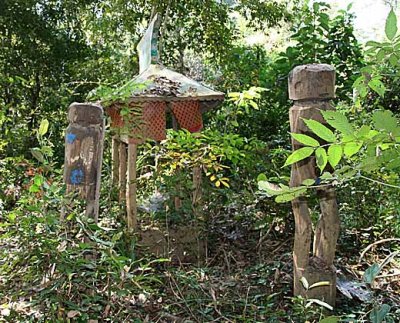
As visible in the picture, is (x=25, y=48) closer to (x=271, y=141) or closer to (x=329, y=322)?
(x=271, y=141)

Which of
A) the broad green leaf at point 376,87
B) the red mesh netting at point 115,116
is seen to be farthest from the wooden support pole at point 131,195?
the broad green leaf at point 376,87

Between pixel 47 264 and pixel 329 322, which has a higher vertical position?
pixel 329 322

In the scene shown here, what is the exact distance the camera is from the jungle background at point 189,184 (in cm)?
156

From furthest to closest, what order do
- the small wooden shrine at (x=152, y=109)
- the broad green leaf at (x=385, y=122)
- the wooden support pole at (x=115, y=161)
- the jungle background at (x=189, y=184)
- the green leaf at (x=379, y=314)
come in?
1. the wooden support pole at (x=115, y=161)
2. the small wooden shrine at (x=152, y=109)
3. the jungle background at (x=189, y=184)
4. the green leaf at (x=379, y=314)
5. the broad green leaf at (x=385, y=122)

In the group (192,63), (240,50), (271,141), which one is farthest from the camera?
(192,63)

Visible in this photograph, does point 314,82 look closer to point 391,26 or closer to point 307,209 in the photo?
point 307,209

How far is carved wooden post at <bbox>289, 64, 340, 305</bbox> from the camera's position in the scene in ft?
6.36

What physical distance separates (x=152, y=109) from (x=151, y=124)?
0.25ft

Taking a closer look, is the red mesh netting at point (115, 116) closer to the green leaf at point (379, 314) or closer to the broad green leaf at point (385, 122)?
the green leaf at point (379, 314)

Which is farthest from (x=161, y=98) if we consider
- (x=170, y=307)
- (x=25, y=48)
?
(x=25, y=48)

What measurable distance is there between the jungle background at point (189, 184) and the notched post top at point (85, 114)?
136mm

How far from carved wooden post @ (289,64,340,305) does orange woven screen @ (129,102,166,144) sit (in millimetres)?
927

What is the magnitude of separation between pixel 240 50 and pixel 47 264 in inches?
125

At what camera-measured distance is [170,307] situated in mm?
2033
